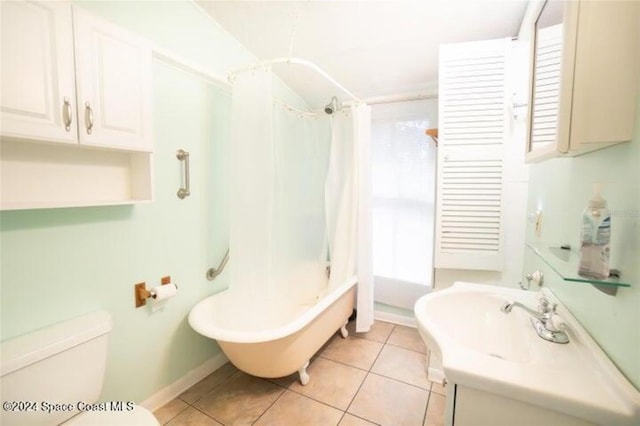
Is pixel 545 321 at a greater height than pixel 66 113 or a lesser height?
lesser

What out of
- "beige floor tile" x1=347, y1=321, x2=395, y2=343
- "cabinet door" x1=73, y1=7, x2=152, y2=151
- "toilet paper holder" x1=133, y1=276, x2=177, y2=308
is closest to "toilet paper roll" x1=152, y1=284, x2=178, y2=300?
"toilet paper holder" x1=133, y1=276, x2=177, y2=308

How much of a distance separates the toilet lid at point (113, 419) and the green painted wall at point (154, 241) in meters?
0.39

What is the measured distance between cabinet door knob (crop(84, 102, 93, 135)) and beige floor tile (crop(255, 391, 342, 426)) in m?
1.78

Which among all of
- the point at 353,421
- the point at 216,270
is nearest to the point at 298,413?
the point at 353,421

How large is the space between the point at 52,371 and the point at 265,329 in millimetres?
1107

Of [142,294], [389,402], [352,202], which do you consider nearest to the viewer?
[142,294]

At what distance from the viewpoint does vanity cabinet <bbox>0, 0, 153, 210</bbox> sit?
103 cm

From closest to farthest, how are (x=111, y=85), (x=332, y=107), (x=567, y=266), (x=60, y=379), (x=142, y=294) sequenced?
(x=567, y=266) < (x=60, y=379) < (x=111, y=85) < (x=142, y=294) < (x=332, y=107)

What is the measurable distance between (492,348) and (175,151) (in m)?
2.01

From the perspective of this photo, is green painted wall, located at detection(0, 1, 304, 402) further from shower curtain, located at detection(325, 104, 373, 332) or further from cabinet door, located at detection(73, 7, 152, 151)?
shower curtain, located at detection(325, 104, 373, 332)

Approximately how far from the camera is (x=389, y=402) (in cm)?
176

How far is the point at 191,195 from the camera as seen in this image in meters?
1.89

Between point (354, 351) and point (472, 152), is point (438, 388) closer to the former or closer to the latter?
point (354, 351)

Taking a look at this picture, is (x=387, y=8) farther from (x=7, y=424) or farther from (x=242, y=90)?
(x=7, y=424)
